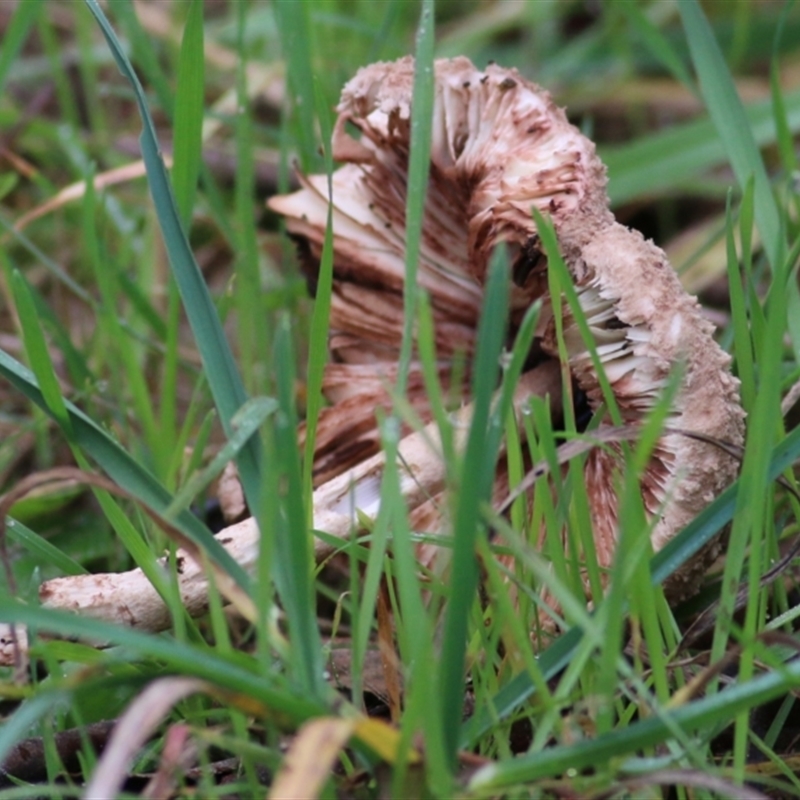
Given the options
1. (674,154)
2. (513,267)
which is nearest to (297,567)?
(513,267)

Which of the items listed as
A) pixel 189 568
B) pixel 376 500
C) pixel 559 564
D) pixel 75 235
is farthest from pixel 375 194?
pixel 75 235

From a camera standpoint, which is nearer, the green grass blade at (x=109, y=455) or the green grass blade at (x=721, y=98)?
the green grass blade at (x=109, y=455)

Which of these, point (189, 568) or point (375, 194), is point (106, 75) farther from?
point (189, 568)

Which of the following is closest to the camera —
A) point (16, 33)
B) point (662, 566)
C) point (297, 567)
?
point (297, 567)

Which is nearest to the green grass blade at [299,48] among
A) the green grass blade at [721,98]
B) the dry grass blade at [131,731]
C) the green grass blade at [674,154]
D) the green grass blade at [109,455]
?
the green grass blade at [721,98]

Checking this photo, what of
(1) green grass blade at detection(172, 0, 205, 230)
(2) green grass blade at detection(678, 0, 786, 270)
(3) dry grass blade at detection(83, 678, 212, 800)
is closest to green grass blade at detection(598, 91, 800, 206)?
(2) green grass blade at detection(678, 0, 786, 270)

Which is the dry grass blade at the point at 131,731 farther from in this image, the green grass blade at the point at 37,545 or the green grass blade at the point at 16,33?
the green grass blade at the point at 16,33

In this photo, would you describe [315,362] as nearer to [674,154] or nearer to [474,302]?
[474,302]

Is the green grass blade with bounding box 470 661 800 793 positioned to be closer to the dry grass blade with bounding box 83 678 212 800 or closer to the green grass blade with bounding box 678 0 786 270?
the dry grass blade with bounding box 83 678 212 800
